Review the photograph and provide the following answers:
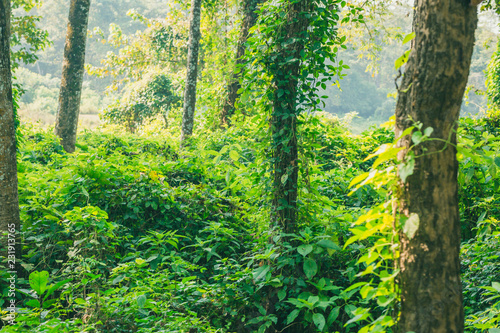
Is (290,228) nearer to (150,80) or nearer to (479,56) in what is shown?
(150,80)

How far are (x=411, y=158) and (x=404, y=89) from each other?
0.41 m

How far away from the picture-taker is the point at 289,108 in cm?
362

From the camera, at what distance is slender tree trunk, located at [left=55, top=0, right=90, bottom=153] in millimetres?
7145

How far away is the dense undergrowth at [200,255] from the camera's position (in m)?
2.72

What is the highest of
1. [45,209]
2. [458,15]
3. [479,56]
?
[479,56]

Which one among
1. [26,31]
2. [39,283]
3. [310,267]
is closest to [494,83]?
[310,267]

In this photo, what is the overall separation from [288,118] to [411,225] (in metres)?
2.12

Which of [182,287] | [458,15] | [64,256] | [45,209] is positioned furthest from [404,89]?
[45,209]

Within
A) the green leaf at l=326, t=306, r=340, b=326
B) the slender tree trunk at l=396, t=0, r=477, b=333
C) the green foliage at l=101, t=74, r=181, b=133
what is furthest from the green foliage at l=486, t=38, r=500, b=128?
the green foliage at l=101, t=74, r=181, b=133

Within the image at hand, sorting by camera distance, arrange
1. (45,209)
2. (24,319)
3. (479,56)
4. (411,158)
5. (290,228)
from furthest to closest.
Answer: (479,56) < (45,209) < (290,228) < (24,319) < (411,158)

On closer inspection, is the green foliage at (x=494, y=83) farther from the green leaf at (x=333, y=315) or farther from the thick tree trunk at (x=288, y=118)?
→ the green leaf at (x=333, y=315)

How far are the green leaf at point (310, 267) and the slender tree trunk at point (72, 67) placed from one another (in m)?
5.88

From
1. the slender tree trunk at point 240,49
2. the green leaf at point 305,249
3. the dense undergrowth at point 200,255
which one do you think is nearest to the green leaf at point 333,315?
the dense undergrowth at point 200,255

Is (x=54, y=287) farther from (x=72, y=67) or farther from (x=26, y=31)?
(x=26, y=31)
